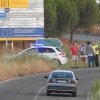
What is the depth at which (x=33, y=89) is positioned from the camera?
83.5 feet

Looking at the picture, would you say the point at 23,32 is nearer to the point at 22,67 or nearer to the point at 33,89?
the point at 22,67

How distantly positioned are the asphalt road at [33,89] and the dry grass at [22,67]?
915 mm

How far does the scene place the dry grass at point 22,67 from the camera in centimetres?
3199

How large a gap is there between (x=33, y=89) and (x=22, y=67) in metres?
9.02

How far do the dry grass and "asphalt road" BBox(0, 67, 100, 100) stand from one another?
3.00ft

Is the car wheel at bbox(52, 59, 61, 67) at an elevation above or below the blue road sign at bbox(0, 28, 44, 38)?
below

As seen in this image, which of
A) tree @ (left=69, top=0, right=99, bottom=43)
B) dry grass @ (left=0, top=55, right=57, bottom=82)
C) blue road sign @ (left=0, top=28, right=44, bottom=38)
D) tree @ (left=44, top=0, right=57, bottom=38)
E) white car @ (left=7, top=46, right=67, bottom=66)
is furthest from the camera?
tree @ (left=69, top=0, right=99, bottom=43)

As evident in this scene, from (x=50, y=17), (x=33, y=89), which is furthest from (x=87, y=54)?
(x=50, y=17)

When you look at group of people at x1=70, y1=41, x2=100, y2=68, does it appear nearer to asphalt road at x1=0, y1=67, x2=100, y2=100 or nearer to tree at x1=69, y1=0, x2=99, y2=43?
asphalt road at x1=0, y1=67, x2=100, y2=100

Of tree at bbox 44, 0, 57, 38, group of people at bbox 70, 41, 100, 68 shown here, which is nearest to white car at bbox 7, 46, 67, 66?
group of people at bbox 70, 41, 100, 68

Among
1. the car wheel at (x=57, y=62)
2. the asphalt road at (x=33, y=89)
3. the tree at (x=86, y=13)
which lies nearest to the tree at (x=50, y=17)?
the tree at (x=86, y=13)

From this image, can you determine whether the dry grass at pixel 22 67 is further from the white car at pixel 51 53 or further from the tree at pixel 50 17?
the tree at pixel 50 17

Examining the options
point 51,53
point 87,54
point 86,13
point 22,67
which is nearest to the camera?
point 22,67

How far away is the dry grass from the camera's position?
3199 centimetres
